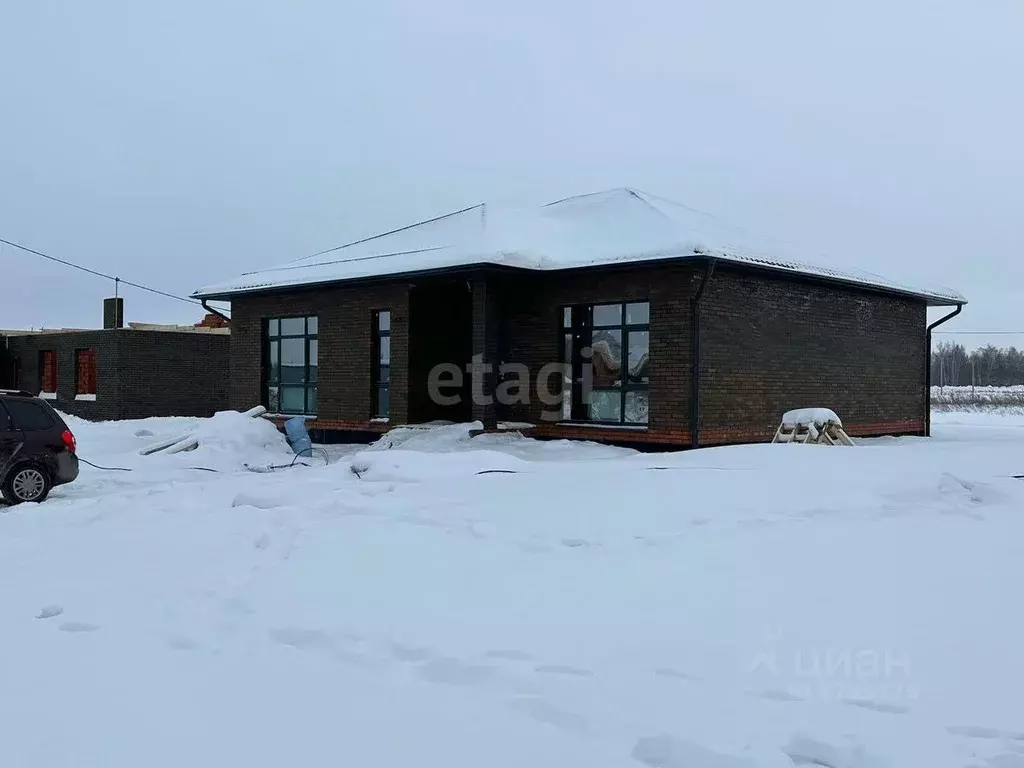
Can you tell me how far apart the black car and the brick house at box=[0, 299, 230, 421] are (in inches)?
705

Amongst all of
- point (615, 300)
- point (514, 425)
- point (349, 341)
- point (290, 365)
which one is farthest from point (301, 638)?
point (290, 365)

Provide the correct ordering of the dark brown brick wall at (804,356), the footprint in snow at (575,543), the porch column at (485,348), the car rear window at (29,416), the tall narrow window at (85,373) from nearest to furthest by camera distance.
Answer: the footprint in snow at (575,543) → the car rear window at (29,416) → the dark brown brick wall at (804,356) → the porch column at (485,348) → the tall narrow window at (85,373)

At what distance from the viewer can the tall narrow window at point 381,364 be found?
18594 mm

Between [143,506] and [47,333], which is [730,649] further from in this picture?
[47,333]

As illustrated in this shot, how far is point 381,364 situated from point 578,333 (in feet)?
14.0

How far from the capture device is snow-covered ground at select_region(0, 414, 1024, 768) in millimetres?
4062

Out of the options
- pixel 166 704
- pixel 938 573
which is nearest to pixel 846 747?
pixel 938 573

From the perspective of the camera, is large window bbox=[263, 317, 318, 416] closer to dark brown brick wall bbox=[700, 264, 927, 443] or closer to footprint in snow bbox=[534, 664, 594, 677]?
dark brown brick wall bbox=[700, 264, 927, 443]

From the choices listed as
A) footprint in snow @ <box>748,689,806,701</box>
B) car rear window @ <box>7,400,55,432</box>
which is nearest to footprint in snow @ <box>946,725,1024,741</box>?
footprint in snow @ <box>748,689,806,701</box>

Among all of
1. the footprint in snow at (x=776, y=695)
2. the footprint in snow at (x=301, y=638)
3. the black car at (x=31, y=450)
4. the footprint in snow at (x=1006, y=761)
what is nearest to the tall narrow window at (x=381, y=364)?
the black car at (x=31, y=450)

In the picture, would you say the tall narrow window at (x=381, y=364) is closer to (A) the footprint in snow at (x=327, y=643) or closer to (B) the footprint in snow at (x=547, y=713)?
(A) the footprint in snow at (x=327, y=643)

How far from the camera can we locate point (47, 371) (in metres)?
32.3

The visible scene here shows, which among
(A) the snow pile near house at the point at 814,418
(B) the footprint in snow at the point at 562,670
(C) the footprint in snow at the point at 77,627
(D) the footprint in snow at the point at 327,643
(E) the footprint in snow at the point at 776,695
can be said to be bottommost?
(C) the footprint in snow at the point at 77,627

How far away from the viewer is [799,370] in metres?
17.4
